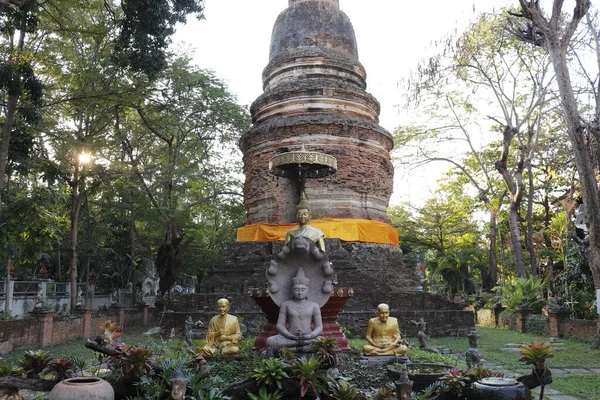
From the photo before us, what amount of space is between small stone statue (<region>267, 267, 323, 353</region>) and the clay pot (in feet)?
8.69

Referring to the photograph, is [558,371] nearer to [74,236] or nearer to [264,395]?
[264,395]

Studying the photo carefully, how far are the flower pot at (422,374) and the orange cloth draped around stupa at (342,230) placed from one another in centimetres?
997

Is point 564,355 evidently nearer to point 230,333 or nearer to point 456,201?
point 230,333

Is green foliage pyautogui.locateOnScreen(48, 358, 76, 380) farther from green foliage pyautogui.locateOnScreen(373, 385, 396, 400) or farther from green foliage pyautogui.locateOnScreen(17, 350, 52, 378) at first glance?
green foliage pyautogui.locateOnScreen(373, 385, 396, 400)

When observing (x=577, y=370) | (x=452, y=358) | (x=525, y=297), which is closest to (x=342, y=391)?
(x=452, y=358)

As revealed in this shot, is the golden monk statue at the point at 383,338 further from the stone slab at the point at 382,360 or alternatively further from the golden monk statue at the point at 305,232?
the golden monk statue at the point at 305,232

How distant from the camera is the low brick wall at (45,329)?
12453 mm

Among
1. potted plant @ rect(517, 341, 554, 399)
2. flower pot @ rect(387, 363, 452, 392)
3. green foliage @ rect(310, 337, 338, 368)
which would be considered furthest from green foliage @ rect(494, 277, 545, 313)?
potted plant @ rect(517, 341, 554, 399)

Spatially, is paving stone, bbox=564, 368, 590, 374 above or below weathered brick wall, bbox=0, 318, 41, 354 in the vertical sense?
below

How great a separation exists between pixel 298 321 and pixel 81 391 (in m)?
3.20

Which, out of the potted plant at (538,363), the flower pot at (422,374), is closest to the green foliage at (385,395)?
the flower pot at (422,374)

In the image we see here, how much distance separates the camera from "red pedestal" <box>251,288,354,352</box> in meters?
7.65

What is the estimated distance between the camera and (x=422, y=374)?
241 inches

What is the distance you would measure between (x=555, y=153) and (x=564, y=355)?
17.6 metres
